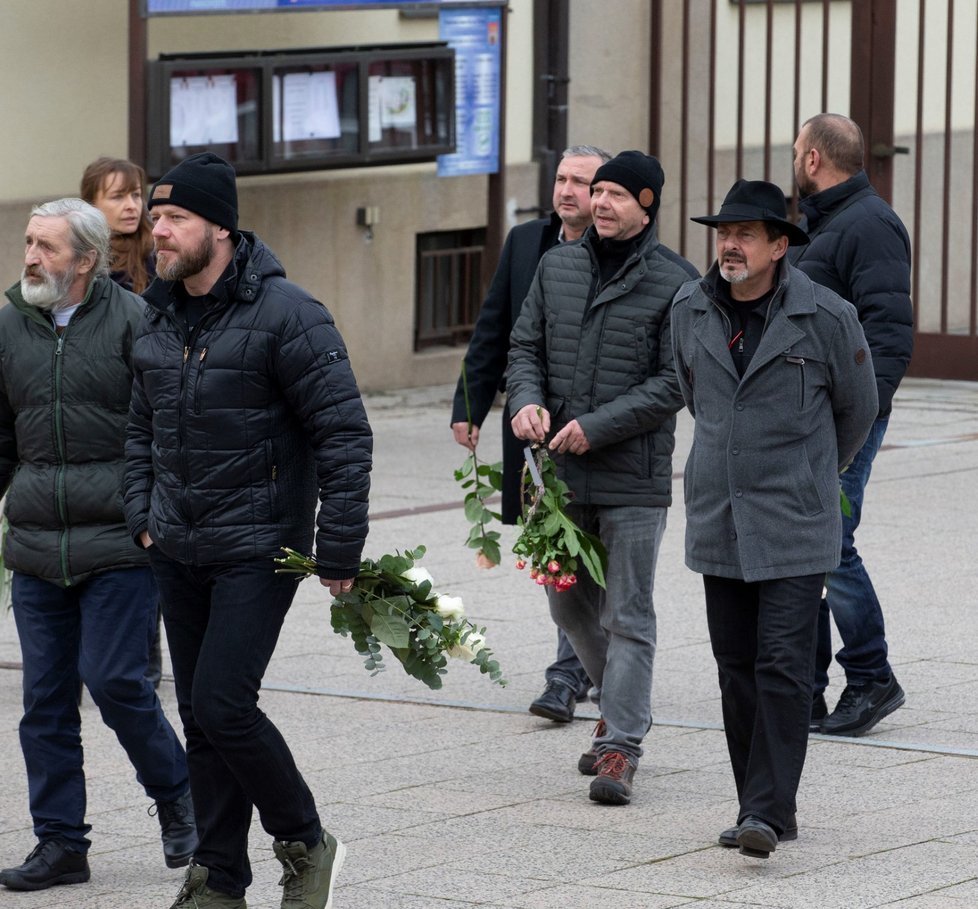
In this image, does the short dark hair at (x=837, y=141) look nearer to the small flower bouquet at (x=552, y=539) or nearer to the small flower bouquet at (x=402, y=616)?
the small flower bouquet at (x=552, y=539)

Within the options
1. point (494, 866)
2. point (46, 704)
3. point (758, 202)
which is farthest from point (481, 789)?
point (758, 202)

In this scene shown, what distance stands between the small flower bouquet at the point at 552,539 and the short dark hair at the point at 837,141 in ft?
4.64

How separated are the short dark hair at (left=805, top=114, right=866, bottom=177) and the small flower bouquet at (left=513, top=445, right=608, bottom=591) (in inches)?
55.7

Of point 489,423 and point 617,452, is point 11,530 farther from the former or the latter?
point 489,423

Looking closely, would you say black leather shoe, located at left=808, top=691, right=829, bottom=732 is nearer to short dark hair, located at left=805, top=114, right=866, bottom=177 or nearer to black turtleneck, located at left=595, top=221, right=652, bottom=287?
black turtleneck, located at left=595, top=221, right=652, bottom=287

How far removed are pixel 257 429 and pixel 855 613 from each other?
2671mm

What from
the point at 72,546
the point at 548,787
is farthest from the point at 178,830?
the point at 548,787

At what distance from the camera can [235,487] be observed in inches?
191

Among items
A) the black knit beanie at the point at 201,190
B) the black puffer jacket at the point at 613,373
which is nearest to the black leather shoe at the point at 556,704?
the black puffer jacket at the point at 613,373

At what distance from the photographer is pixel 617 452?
6301 millimetres

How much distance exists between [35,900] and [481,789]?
4.68ft

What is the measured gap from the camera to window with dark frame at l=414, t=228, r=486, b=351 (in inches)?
623

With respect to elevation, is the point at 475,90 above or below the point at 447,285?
above

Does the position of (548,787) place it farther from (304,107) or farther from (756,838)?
(304,107)
